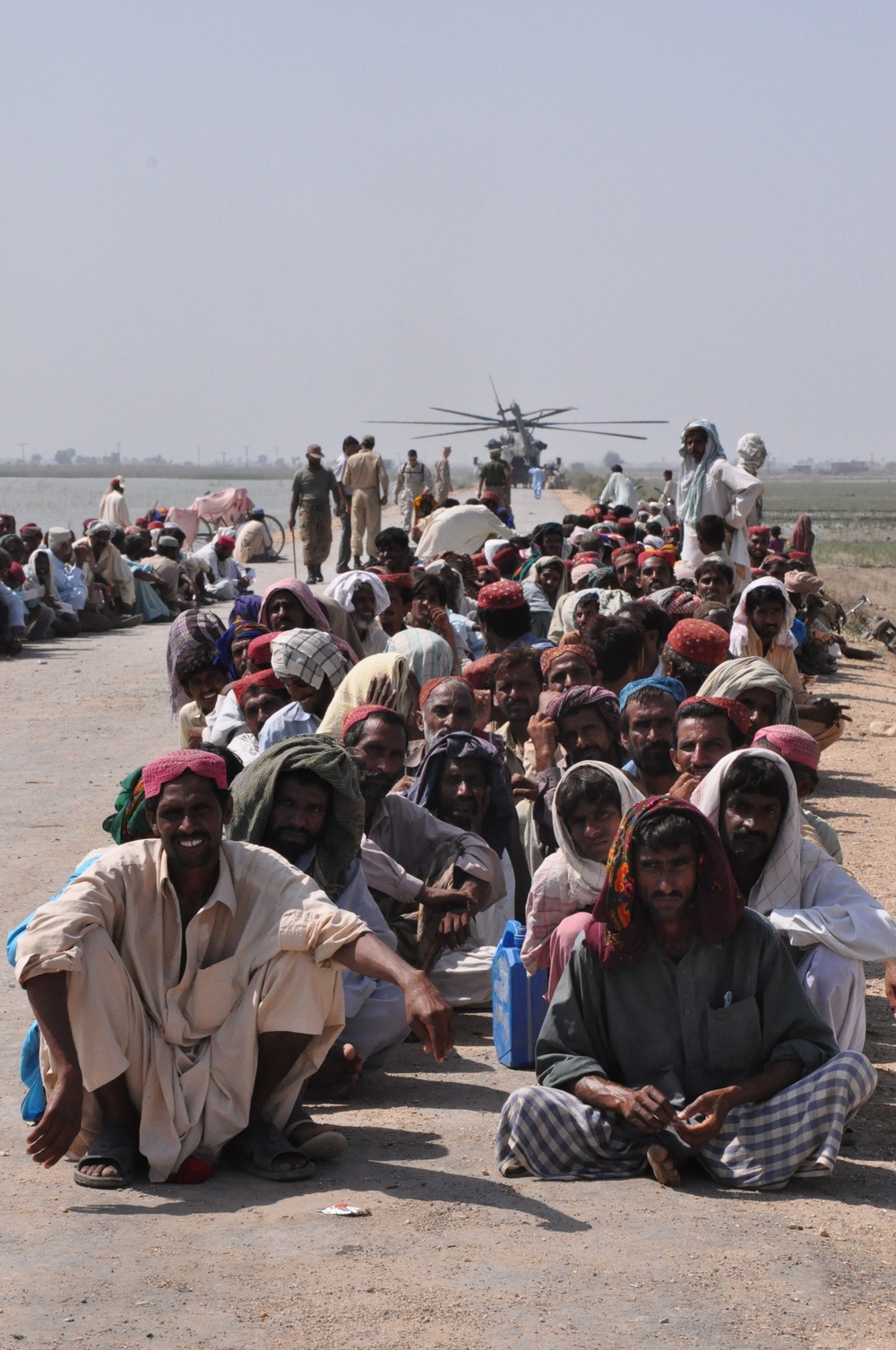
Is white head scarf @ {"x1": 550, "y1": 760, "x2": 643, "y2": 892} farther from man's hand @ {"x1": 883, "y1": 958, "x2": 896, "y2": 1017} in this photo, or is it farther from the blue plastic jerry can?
man's hand @ {"x1": 883, "y1": 958, "x2": 896, "y2": 1017}

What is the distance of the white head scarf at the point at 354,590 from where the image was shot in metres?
9.48

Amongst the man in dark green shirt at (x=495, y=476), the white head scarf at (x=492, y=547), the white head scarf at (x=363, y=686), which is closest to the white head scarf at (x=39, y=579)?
the white head scarf at (x=492, y=547)

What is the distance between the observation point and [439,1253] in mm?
3818

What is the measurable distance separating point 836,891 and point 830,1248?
128 cm

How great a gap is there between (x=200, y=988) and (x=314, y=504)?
1691cm

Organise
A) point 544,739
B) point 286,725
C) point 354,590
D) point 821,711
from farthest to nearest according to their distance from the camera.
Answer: point 354,590
point 821,711
point 286,725
point 544,739

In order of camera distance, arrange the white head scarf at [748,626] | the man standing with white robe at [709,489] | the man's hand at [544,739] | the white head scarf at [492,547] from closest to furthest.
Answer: the man's hand at [544,739] < the white head scarf at [748,626] < the man standing with white robe at [709,489] < the white head scarf at [492,547]

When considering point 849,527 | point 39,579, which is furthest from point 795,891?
point 849,527

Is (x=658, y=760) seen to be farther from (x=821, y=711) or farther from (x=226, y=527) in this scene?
(x=226, y=527)

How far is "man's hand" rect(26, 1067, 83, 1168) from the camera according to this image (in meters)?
3.89

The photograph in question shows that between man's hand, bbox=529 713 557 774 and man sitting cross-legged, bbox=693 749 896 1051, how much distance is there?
162 centimetres

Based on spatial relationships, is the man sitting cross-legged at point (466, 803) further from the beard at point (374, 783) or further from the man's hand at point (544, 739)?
the man's hand at point (544, 739)

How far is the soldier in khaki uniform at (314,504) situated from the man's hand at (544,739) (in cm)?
1438

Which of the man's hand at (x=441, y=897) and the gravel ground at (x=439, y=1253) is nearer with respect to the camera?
the gravel ground at (x=439, y=1253)
